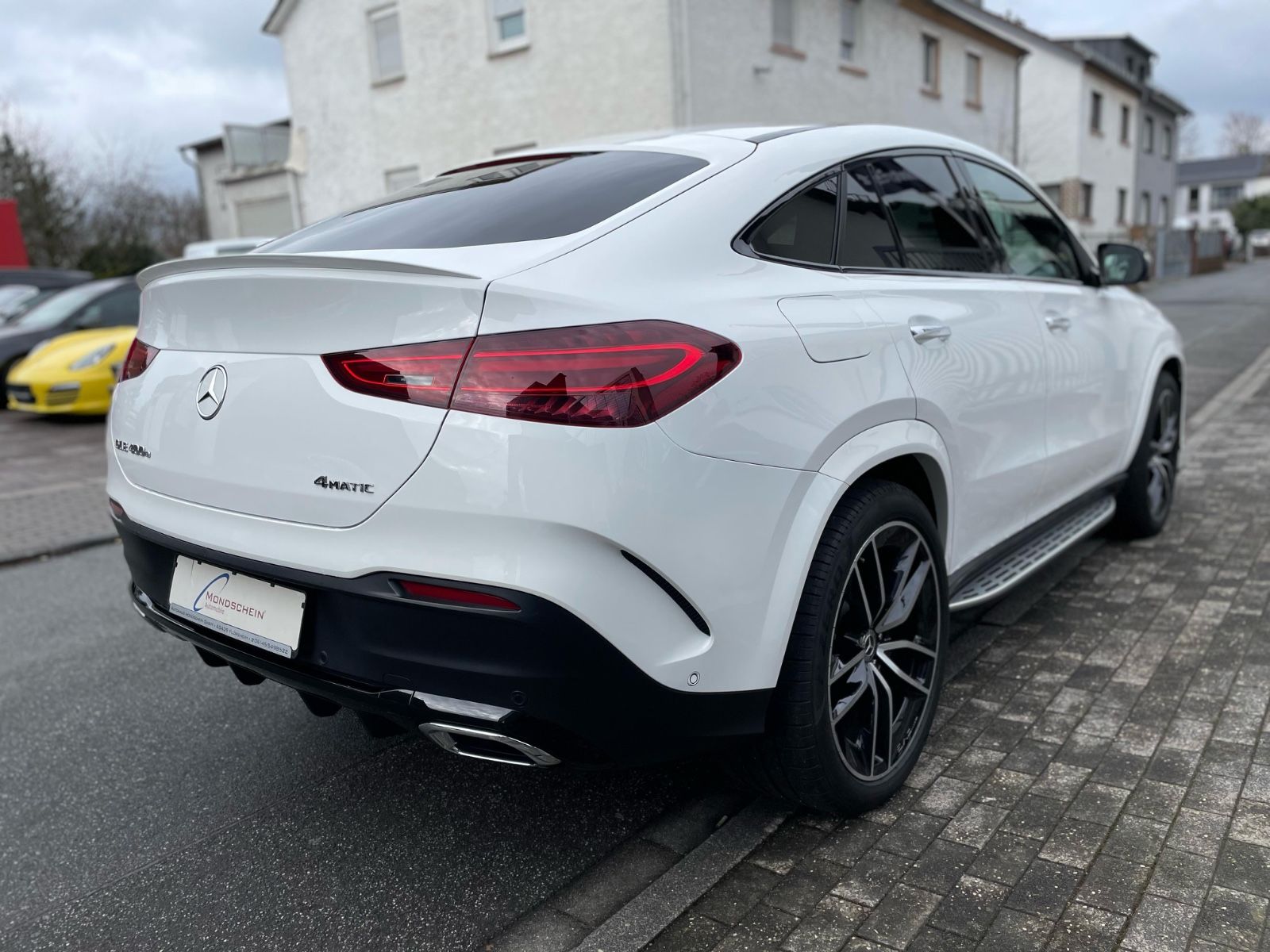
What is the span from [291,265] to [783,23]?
58.7ft

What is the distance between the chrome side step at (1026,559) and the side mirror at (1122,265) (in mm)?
916

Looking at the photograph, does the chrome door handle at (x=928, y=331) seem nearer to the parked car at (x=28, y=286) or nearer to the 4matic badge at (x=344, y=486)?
the 4matic badge at (x=344, y=486)

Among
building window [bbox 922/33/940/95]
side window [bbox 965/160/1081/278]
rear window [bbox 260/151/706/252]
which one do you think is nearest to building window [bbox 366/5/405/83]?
building window [bbox 922/33/940/95]

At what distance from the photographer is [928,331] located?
2760mm

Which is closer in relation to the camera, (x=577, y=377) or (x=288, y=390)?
(x=577, y=377)

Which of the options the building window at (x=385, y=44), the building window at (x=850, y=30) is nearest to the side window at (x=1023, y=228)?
the building window at (x=850, y=30)

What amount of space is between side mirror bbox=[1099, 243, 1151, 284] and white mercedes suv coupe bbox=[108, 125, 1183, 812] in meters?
1.70

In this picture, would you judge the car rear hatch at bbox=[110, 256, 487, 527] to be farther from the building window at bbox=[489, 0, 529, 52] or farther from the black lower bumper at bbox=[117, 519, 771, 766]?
the building window at bbox=[489, 0, 529, 52]

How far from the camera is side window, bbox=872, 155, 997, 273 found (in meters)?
3.03

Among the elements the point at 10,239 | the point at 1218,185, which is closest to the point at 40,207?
the point at 10,239

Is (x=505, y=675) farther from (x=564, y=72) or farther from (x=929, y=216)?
(x=564, y=72)

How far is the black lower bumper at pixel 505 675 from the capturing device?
76.0 inches

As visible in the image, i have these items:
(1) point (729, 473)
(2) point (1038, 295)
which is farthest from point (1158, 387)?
(1) point (729, 473)

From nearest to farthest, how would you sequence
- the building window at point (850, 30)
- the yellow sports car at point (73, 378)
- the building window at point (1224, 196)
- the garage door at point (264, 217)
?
the yellow sports car at point (73, 378) < the building window at point (850, 30) < the garage door at point (264, 217) < the building window at point (1224, 196)
